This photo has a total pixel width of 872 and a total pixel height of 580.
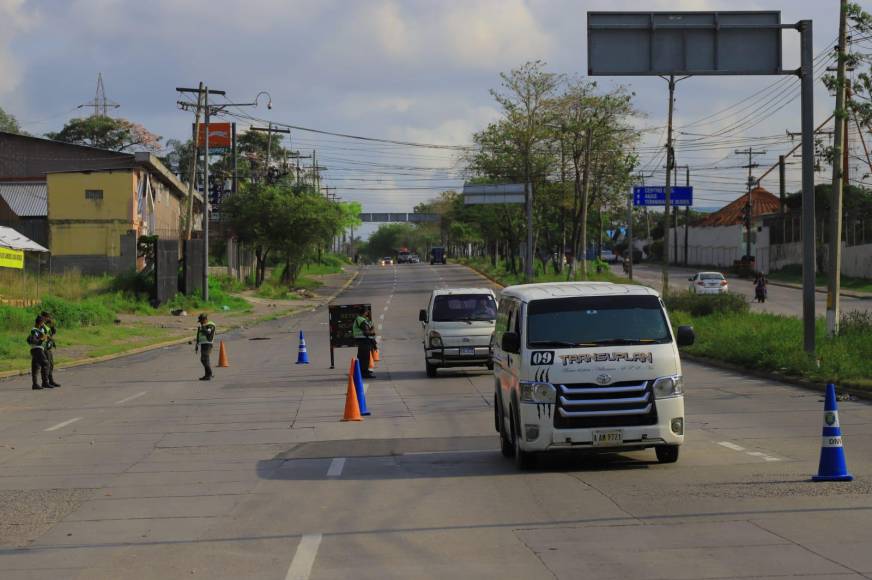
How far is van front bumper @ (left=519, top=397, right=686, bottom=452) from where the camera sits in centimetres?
1273

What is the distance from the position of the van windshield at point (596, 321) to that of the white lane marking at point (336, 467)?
2700 mm

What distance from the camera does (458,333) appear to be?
27.2 meters

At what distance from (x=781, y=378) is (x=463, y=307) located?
7539 mm

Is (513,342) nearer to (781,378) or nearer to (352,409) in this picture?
(352,409)

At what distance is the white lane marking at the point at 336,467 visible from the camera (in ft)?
43.8

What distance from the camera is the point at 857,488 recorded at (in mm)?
11258

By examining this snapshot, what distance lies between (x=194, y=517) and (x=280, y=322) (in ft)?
153

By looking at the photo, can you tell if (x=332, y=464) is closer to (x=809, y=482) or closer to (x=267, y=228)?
(x=809, y=482)

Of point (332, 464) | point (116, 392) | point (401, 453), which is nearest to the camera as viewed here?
point (332, 464)

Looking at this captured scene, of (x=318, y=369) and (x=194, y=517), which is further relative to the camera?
(x=318, y=369)

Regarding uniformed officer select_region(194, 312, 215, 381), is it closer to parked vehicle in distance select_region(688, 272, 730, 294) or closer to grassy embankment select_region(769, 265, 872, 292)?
parked vehicle in distance select_region(688, 272, 730, 294)

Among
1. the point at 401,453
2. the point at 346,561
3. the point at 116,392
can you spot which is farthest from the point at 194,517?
the point at 116,392

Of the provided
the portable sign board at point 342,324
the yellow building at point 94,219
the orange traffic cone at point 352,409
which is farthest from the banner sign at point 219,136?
the orange traffic cone at point 352,409

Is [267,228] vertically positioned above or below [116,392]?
above
